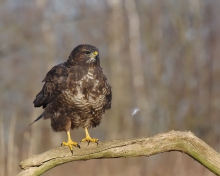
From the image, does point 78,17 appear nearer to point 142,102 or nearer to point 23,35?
point 23,35

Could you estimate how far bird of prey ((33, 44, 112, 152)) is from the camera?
4.76 metres

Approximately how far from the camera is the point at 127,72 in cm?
2144

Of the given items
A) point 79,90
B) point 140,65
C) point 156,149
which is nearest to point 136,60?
point 140,65

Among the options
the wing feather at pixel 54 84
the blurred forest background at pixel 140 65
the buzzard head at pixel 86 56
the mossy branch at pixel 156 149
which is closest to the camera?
the mossy branch at pixel 156 149

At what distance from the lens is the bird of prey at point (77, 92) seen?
4758 mm

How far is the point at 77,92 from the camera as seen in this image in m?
4.74

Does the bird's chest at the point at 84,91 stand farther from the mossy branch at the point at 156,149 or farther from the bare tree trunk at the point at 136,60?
the bare tree trunk at the point at 136,60

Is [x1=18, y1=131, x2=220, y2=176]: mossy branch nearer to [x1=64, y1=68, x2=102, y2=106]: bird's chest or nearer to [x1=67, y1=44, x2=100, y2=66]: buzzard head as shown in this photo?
[x1=64, y1=68, x2=102, y2=106]: bird's chest

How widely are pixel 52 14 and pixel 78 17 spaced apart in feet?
3.68

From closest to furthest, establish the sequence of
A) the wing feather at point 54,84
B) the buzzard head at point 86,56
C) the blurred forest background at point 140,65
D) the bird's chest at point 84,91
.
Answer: the bird's chest at point 84,91 → the wing feather at point 54,84 → the buzzard head at point 86,56 → the blurred forest background at point 140,65

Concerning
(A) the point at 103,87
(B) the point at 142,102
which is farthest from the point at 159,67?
(A) the point at 103,87

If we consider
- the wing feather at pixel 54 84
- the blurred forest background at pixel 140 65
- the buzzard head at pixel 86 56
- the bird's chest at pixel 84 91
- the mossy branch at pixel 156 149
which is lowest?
the mossy branch at pixel 156 149

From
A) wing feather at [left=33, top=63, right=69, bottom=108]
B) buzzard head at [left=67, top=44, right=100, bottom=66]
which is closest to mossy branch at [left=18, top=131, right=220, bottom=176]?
wing feather at [left=33, top=63, right=69, bottom=108]

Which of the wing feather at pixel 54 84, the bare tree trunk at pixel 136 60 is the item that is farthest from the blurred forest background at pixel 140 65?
the wing feather at pixel 54 84
